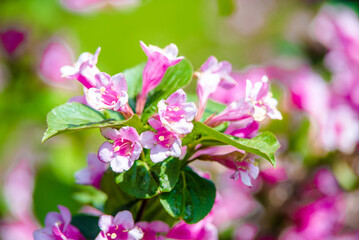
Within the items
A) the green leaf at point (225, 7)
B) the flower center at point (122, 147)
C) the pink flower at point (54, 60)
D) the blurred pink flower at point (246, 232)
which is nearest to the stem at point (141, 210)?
the flower center at point (122, 147)

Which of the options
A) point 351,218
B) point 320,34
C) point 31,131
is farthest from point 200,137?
point 31,131

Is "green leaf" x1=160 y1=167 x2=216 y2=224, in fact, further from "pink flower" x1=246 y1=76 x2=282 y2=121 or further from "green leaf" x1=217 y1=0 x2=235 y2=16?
"green leaf" x1=217 y1=0 x2=235 y2=16

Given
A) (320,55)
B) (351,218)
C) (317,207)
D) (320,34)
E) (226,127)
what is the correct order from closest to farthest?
(226,127)
(317,207)
(351,218)
(320,34)
(320,55)

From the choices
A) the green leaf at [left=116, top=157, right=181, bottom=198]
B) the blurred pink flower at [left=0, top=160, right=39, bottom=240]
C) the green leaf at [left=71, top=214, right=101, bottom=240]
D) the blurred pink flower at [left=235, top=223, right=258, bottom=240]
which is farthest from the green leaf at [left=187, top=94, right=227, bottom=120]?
the blurred pink flower at [left=0, top=160, right=39, bottom=240]

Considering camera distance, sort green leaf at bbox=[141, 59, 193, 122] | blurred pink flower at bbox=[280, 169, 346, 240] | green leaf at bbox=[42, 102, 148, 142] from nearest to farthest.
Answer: green leaf at bbox=[42, 102, 148, 142], green leaf at bbox=[141, 59, 193, 122], blurred pink flower at bbox=[280, 169, 346, 240]

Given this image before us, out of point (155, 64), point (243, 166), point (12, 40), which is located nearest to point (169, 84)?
point (155, 64)

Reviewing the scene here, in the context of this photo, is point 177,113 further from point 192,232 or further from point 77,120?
point 192,232

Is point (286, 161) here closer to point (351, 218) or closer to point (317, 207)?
point (317, 207)
